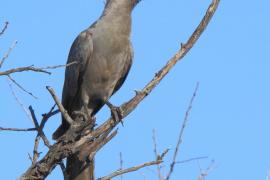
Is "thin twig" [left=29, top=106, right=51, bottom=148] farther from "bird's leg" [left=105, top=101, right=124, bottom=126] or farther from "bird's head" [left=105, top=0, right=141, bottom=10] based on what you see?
"bird's head" [left=105, top=0, right=141, bottom=10]

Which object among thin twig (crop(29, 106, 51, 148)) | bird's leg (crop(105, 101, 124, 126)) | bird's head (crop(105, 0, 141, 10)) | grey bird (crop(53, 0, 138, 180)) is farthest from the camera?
bird's head (crop(105, 0, 141, 10))

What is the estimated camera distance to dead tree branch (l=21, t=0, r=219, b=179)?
15.5ft

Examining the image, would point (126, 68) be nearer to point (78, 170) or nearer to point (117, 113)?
point (117, 113)

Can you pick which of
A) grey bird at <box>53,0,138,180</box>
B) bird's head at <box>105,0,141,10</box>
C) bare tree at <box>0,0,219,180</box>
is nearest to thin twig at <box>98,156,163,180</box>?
bare tree at <box>0,0,219,180</box>

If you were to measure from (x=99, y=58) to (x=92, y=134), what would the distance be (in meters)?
2.03

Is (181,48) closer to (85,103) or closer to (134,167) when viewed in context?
(134,167)

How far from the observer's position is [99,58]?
277 inches

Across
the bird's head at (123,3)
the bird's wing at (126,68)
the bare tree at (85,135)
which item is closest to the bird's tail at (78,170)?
the bare tree at (85,135)

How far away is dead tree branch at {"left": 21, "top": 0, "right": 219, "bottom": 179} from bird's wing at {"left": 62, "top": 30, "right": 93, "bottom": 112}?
1529 mm

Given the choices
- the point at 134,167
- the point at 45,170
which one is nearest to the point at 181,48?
the point at 134,167

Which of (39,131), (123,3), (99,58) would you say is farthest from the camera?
(123,3)

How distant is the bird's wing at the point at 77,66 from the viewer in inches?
278

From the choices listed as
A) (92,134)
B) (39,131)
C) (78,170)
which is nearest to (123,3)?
(78,170)

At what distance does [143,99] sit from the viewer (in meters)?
5.33
